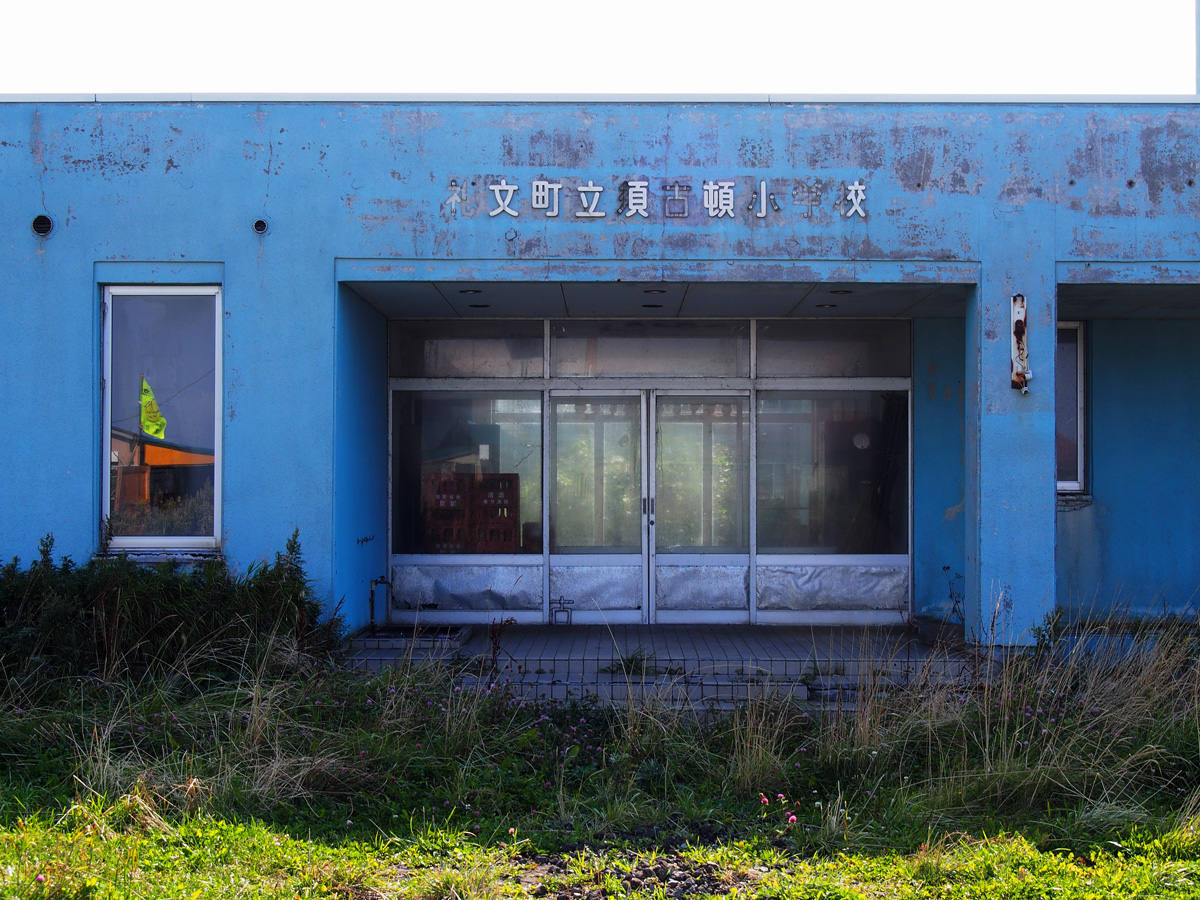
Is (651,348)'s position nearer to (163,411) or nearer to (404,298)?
(404,298)

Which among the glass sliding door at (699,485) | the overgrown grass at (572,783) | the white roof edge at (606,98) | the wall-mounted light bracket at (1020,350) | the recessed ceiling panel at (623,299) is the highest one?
the white roof edge at (606,98)

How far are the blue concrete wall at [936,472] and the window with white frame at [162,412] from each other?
6083 mm

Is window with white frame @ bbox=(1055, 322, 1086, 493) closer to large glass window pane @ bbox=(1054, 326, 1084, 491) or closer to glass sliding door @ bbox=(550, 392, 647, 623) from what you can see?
large glass window pane @ bbox=(1054, 326, 1084, 491)

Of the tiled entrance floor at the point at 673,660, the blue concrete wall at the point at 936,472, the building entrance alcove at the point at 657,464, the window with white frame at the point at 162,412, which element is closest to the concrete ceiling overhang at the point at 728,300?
the building entrance alcove at the point at 657,464

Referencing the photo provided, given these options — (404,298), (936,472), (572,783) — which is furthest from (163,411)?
(936,472)

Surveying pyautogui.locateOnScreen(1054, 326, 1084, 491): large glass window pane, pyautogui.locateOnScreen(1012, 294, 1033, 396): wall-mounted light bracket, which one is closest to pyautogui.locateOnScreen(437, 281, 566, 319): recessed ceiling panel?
pyautogui.locateOnScreen(1012, 294, 1033, 396): wall-mounted light bracket

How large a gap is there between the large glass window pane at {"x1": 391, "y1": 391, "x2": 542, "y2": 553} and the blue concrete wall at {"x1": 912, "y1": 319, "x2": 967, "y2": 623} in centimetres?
354

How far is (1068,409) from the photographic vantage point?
8.12 m

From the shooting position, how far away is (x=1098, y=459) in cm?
795

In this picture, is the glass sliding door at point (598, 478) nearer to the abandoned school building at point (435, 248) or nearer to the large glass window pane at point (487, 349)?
the large glass window pane at point (487, 349)

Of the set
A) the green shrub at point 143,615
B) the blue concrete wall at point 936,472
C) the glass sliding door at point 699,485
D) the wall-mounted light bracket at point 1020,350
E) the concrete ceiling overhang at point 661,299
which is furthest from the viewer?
the glass sliding door at point 699,485

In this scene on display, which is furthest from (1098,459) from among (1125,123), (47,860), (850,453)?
(47,860)

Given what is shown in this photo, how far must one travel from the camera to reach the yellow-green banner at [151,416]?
263 inches

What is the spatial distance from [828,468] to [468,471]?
3419mm
